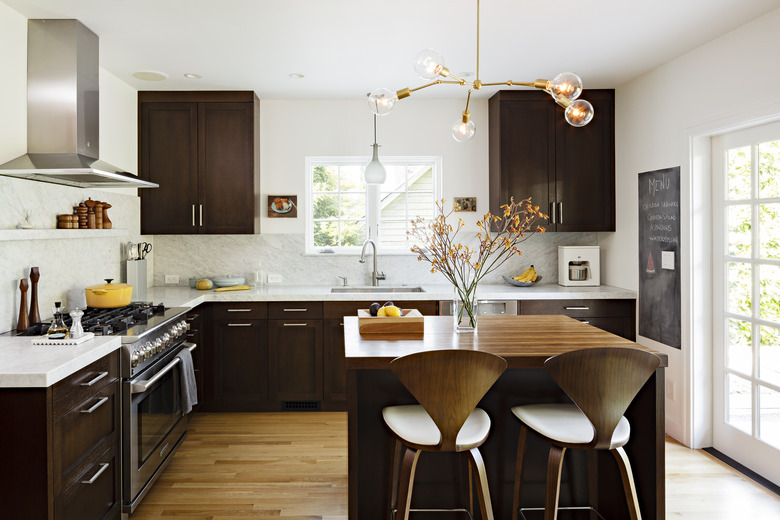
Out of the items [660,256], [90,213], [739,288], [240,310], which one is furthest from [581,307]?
[90,213]

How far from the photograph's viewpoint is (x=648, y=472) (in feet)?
7.38

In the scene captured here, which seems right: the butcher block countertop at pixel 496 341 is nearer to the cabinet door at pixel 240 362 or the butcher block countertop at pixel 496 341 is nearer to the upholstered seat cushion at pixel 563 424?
the upholstered seat cushion at pixel 563 424

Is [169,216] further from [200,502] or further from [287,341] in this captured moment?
[200,502]

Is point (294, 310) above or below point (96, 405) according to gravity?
above

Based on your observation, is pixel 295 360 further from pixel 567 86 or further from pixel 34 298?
pixel 567 86

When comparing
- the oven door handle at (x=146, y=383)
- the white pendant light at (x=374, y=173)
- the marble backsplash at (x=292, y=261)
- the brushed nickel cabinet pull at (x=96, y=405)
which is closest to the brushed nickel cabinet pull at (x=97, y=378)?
the brushed nickel cabinet pull at (x=96, y=405)

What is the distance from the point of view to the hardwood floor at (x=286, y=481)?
2.83m

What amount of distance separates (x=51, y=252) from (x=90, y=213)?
0.38 meters

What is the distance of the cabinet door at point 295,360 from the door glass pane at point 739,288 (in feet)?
9.59

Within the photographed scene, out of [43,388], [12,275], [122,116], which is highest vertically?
[122,116]

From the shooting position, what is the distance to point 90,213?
354cm

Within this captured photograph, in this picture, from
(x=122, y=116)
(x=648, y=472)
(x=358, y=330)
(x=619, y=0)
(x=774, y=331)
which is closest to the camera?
(x=648, y=472)

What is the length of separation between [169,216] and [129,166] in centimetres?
50

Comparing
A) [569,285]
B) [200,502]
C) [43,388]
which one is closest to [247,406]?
[200,502]
